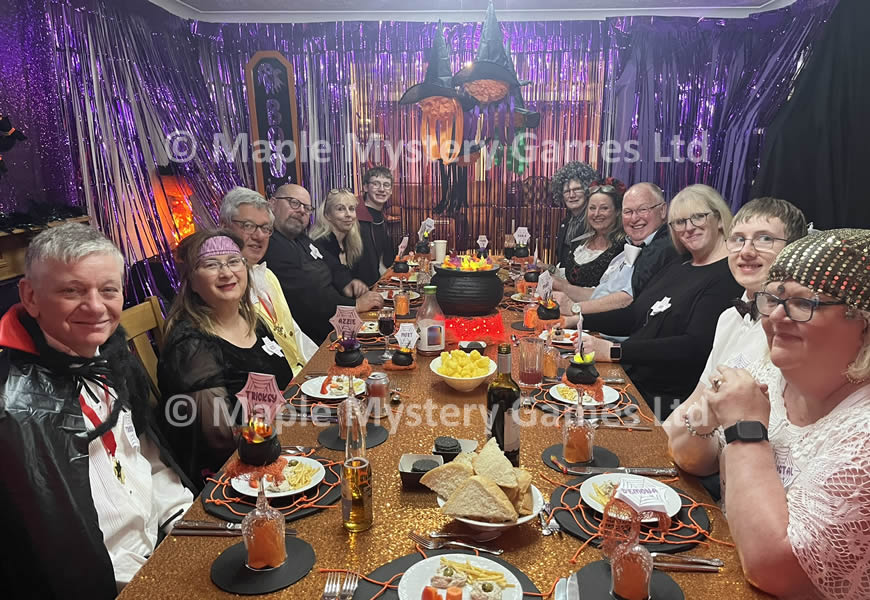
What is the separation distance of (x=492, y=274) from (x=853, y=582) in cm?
183

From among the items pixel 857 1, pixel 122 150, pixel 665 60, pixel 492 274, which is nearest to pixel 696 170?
pixel 665 60

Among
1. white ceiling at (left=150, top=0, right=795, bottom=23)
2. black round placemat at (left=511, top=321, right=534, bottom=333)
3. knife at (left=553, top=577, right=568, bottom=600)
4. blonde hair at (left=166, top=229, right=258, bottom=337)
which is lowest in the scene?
knife at (left=553, top=577, right=568, bottom=600)

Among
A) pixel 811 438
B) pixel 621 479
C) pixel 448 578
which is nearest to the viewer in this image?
pixel 448 578

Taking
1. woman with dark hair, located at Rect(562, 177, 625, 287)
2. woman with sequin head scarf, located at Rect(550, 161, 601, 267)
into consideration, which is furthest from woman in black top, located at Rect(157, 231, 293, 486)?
woman with sequin head scarf, located at Rect(550, 161, 601, 267)

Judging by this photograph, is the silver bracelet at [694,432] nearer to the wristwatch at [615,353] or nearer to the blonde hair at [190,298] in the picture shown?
the wristwatch at [615,353]

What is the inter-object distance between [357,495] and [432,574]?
0.23 metres

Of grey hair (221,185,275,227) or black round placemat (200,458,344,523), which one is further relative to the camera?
grey hair (221,185,275,227)

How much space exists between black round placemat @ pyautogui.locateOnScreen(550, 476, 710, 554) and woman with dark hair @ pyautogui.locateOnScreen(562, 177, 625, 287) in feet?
9.47

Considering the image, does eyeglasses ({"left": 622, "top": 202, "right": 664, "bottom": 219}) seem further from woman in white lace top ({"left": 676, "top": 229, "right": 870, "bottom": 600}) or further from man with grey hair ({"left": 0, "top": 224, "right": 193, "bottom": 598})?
man with grey hair ({"left": 0, "top": 224, "right": 193, "bottom": 598})

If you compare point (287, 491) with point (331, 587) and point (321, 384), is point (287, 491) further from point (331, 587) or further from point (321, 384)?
point (321, 384)

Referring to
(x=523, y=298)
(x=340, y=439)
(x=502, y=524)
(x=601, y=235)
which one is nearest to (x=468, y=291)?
(x=523, y=298)

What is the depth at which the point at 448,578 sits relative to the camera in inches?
40.0

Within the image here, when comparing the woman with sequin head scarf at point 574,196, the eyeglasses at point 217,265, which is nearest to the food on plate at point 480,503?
the eyeglasses at point 217,265

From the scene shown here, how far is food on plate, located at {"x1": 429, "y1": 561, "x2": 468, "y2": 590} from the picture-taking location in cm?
100
